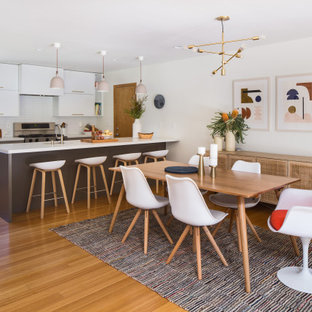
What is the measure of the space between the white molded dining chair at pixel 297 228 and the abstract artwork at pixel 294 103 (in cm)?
202

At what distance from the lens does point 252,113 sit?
5.19 metres

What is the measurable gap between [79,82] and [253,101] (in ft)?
13.7

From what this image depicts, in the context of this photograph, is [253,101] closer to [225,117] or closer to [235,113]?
[235,113]

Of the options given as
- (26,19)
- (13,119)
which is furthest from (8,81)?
(26,19)

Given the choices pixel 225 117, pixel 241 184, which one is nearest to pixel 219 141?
pixel 225 117

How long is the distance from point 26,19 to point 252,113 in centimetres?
348

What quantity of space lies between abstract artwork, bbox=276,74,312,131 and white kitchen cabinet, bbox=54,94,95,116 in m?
4.54

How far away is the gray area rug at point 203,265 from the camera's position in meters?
2.37

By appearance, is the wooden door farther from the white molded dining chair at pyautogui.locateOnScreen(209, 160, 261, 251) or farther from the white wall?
the white molded dining chair at pyautogui.locateOnScreen(209, 160, 261, 251)

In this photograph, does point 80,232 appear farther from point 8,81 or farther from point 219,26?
point 8,81

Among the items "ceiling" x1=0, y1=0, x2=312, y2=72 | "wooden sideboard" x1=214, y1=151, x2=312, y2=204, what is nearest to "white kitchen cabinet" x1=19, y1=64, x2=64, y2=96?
"ceiling" x1=0, y1=0, x2=312, y2=72

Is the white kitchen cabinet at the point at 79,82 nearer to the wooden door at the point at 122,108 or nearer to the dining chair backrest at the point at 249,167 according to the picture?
the wooden door at the point at 122,108

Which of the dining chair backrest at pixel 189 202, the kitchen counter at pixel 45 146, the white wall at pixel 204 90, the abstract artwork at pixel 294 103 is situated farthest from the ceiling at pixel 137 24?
the dining chair backrest at pixel 189 202

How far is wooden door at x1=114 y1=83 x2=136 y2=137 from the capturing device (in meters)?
7.33
